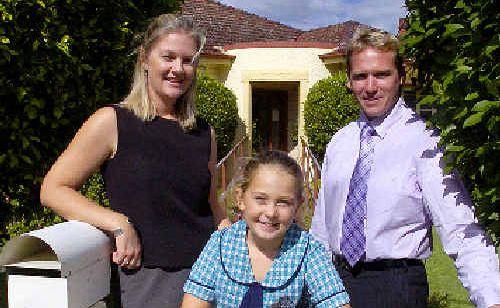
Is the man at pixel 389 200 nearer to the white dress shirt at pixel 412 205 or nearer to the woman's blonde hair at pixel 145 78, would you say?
the white dress shirt at pixel 412 205

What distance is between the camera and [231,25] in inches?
872

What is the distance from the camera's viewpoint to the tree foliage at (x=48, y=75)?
4316 millimetres

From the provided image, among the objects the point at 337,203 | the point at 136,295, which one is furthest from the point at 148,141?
the point at 337,203

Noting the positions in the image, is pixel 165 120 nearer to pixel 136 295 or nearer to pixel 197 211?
pixel 197 211

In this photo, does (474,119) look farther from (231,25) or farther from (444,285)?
(231,25)

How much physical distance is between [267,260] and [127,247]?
589mm

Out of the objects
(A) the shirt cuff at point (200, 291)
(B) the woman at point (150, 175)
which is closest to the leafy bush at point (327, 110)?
(B) the woman at point (150, 175)

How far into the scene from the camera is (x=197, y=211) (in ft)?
9.03

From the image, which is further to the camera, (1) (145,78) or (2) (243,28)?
(2) (243,28)

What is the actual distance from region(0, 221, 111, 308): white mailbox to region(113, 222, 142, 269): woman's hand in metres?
0.21

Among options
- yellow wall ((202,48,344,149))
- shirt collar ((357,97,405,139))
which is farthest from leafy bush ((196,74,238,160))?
shirt collar ((357,97,405,139))

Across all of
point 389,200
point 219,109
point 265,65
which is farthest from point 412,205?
point 265,65

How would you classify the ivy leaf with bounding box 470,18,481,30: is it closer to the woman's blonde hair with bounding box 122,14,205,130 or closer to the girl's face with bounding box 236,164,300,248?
the girl's face with bounding box 236,164,300,248

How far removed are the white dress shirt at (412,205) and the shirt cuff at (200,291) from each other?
73 centimetres
